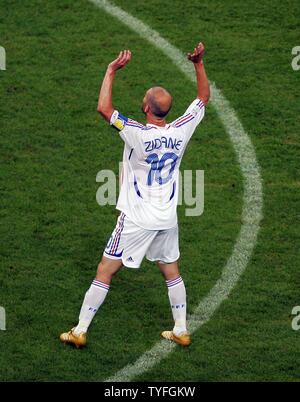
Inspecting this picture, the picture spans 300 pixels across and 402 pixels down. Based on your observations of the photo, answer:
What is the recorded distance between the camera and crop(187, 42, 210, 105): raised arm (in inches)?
377

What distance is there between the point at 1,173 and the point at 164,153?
295 centimetres

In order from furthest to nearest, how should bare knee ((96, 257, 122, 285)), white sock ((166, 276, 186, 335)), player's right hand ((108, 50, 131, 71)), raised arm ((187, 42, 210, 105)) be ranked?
1. white sock ((166, 276, 186, 335))
2. bare knee ((96, 257, 122, 285))
3. raised arm ((187, 42, 210, 105))
4. player's right hand ((108, 50, 131, 71))

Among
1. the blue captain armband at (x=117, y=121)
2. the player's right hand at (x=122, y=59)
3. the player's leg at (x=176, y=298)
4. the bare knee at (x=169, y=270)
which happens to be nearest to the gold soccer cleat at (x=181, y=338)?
the player's leg at (x=176, y=298)

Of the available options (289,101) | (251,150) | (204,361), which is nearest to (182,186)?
(251,150)

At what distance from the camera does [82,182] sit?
11852 millimetres

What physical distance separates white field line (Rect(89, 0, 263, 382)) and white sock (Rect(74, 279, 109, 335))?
1.80 ft

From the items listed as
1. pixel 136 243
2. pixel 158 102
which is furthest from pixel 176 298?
pixel 158 102

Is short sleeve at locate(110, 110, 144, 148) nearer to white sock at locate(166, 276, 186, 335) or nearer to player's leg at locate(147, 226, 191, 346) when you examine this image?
player's leg at locate(147, 226, 191, 346)

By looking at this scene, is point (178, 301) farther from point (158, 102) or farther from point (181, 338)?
point (158, 102)

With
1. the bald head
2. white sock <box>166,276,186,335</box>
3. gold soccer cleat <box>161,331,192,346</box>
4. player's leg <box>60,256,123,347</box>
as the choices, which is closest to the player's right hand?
the bald head

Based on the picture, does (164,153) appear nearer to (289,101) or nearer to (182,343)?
(182,343)

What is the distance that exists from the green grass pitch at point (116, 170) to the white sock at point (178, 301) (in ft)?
0.68

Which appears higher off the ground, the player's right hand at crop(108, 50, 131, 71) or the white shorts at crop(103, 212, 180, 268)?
the player's right hand at crop(108, 50, 131, 71)
